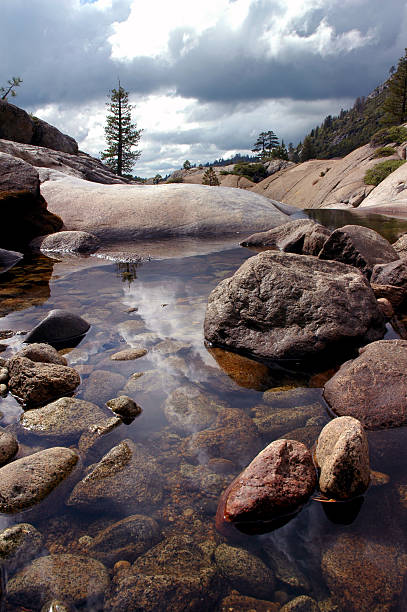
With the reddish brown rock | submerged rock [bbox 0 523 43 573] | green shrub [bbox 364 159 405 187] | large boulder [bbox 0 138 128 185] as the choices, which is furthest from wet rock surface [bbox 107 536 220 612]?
green shrub [bbox 364 159 405 187]

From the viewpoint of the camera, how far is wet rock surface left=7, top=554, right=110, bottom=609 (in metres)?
1.60

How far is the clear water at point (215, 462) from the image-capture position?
5.50ft

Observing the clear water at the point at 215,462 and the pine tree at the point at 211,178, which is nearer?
the clear water at the point at 215,462

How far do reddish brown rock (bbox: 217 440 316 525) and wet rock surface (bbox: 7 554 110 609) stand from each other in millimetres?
668

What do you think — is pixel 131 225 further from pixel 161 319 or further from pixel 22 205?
pixel 161 319

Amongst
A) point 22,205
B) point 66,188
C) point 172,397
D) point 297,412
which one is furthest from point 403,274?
point 66,188

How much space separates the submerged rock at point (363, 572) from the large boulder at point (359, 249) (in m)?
5.02

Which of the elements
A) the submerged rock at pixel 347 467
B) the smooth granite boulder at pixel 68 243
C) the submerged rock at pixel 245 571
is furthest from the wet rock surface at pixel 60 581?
the smooth granite boulder at pixel 68 243

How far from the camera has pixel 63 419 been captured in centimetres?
279

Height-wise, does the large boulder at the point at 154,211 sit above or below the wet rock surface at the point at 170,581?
above

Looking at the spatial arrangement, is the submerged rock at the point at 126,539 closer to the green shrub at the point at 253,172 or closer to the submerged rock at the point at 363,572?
the submerged rock at the point at 363,572

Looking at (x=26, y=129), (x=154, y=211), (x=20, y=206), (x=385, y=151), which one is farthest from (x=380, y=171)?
(x=20, y=206)

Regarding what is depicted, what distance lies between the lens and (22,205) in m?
9.26

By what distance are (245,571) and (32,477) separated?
132cm
